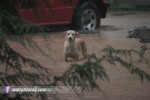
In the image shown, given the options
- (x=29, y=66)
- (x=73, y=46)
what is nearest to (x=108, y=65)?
(x=29, y=66)

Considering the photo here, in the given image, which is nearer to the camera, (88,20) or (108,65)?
(108,65)

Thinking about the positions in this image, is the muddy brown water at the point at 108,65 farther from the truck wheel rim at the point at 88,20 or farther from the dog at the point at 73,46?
the truck wheel rim at the point at 88,20

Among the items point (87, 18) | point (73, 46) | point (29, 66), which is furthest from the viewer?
point (87, 18)

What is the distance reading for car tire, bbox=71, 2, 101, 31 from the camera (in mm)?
17141

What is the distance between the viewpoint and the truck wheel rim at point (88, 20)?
17.5m

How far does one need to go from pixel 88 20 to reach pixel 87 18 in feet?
0.34

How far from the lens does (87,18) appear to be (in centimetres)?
1769

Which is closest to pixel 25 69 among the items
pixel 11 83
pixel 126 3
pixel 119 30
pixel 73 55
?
pixel 11 83

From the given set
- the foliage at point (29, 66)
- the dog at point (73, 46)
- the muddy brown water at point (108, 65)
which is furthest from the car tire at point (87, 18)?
the foliage at point (29, 66)

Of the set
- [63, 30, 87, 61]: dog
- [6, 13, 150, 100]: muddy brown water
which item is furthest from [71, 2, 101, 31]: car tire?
[63, 30, 87, 61]: dog

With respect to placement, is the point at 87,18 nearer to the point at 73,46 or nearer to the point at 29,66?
the point at 73,46

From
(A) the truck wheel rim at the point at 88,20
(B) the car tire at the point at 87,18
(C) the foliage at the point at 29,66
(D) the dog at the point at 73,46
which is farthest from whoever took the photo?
(A) the truck wheel rim at the point at 88,20

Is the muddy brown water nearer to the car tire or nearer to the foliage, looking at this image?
the foliage

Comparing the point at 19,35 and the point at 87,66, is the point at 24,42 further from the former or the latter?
the point at 87,66
